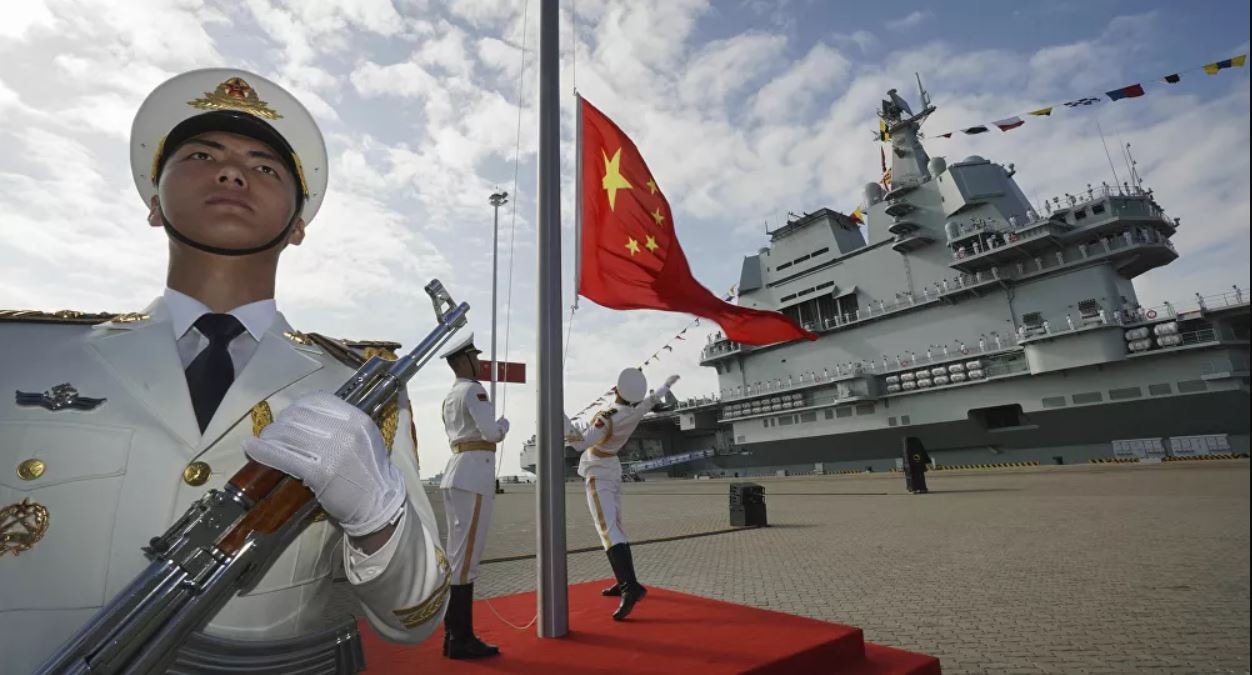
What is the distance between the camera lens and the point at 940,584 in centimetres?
545

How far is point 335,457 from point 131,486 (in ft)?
1.59

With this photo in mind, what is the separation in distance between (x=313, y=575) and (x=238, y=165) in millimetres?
1253

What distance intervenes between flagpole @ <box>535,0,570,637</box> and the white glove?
2.37 m

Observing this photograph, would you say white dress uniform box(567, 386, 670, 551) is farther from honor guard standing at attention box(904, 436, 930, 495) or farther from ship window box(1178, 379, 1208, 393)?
ship window box(1178, 379, 1208, 393)

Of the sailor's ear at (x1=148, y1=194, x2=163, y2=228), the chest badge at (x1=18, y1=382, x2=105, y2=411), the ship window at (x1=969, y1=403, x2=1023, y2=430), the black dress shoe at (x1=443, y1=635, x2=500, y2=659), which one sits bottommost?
the black dress shoe at (x1=443, y1=635, x2=500, y2=659)

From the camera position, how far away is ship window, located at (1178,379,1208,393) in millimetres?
19125

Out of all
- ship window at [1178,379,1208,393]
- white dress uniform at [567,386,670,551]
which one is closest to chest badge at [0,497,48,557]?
white dress uniform at [567,386,670,551]

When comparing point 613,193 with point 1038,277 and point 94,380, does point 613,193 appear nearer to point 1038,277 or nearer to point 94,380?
point 94,380

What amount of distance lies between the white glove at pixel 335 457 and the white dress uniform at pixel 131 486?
10 cm

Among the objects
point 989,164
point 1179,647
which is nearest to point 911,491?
point 1179,647

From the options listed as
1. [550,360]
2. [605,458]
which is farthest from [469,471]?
[605,458]

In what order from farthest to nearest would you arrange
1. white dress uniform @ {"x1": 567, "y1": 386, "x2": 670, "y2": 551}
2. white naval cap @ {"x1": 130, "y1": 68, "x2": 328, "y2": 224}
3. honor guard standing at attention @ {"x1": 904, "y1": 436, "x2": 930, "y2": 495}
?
A: honor guard standing at attention @ {"x1": 904, "y1": 436, "x2": 930, "y2": 495}, white dress uniform @ {"x1": 567, "y1": 386, "x2": 670, "y2": 551}, white naval cap @ {"x1": 130, "y1": 68, "x2": 328, "y2": 224}

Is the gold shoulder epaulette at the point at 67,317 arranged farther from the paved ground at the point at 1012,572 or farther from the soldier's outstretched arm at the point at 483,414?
the soldier's outstretched arm at the point at 483,414

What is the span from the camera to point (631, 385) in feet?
18.4
